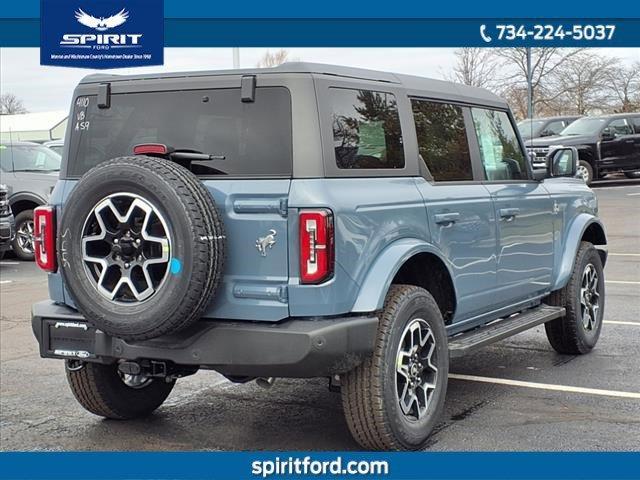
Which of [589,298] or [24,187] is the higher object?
[24,187]

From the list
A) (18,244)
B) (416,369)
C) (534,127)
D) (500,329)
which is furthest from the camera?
(534,127)

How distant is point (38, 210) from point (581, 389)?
3521 mm

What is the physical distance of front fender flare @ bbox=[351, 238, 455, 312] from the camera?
4.26m

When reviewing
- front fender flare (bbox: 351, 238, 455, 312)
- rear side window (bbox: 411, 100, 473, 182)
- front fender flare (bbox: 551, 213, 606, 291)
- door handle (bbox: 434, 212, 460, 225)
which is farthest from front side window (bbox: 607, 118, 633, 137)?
front fender flare (bbox: 351, 238, 455, 312)

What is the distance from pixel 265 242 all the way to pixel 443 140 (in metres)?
1.68

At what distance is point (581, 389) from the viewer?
573cm

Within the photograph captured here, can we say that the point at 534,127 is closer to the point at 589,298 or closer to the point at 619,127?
the point at 619,127

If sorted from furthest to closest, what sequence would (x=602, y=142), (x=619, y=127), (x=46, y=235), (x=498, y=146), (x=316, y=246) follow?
(x=619, y=127) → (x=602, y=142) → (x=498, y=146) → (x=46, y=235) → (x=316, y=246)

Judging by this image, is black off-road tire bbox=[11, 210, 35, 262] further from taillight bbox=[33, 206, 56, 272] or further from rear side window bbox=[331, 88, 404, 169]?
rear side window bbox=[331, 88, 404, 169]

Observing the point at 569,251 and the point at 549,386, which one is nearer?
the point at 549,386

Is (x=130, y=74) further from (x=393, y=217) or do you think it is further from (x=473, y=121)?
(x=473, y=121)

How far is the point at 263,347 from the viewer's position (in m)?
4.11

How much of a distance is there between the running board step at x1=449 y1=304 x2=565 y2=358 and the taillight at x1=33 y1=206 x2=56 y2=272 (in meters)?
2.26

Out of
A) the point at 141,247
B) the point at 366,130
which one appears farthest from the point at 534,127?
the point at 141,247
